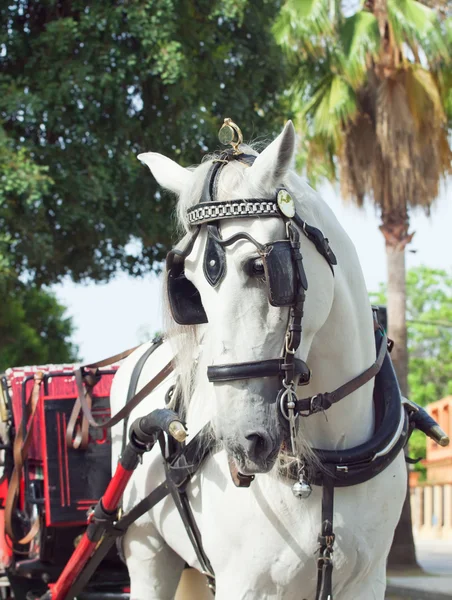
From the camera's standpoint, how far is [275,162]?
9.64 feet

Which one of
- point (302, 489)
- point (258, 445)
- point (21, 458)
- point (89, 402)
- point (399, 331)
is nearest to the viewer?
point (258, 445)

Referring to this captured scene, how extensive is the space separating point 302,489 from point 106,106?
891cm

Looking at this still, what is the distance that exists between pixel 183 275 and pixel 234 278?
36cm

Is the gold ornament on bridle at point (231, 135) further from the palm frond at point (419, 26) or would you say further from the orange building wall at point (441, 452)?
the orange building wall at point (441, 452)

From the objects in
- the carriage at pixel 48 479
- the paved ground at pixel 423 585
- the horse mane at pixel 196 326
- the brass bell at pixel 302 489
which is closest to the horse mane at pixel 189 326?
the horse mane at pixel 196 326

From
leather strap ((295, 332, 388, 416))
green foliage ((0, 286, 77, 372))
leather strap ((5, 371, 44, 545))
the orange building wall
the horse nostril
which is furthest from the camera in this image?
the orange building wall

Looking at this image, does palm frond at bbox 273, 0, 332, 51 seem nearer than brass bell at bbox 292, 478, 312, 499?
No

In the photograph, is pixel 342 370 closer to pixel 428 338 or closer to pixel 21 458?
pixel 21 458

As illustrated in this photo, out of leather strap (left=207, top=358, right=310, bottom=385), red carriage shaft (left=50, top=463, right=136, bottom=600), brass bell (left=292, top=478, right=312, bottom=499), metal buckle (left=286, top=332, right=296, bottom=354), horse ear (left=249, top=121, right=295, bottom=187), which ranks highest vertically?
horse ear (left=249, top=121, right=295, bottom=187)

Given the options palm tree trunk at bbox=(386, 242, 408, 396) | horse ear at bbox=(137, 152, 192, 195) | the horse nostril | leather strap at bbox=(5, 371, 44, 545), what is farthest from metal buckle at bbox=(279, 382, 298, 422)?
palm tree trunk at bbox=(386, 242, 408, 396)

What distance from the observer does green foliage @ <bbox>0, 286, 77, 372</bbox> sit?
69.5 ft

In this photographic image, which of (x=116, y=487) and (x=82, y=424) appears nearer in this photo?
(x=116, y=487)

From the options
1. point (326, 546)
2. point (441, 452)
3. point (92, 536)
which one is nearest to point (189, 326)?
point (326, 546)

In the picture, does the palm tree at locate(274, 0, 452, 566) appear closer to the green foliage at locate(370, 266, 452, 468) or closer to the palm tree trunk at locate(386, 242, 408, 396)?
the palm tree trunk at locate(386, 242, 408, 396)
